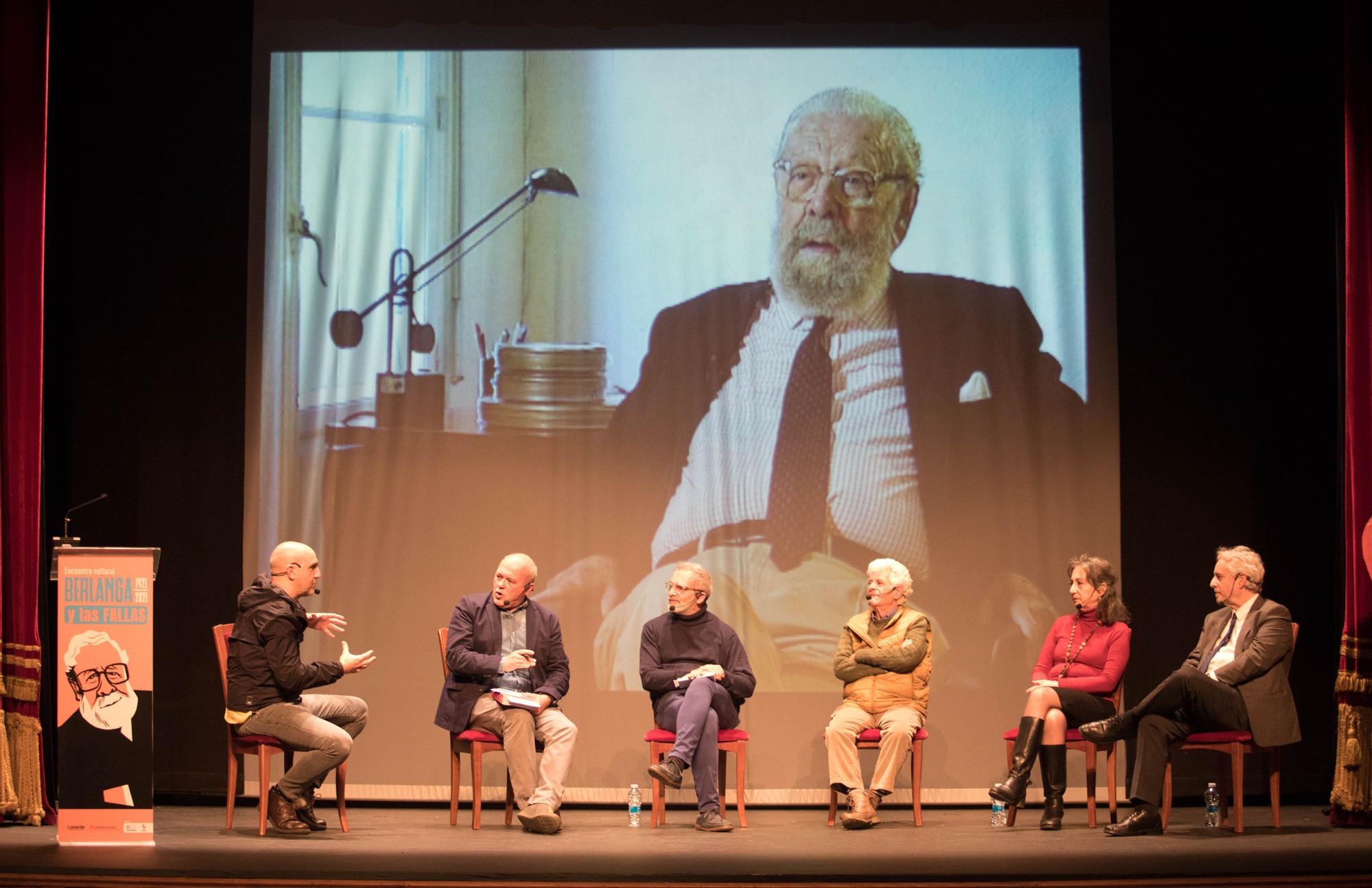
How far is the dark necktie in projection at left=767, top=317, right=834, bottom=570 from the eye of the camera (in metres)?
5.85

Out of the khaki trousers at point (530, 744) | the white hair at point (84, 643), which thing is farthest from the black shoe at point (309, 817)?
the white hair at point (84, 643)

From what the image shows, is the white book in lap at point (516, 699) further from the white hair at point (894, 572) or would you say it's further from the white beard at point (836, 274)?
the white beard at point (836, 274)

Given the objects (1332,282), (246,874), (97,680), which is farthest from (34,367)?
(1332,282)

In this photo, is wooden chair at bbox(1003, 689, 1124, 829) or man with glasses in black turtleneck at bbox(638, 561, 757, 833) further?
wooden chair at bbox(1003, 689, 1124, 829)

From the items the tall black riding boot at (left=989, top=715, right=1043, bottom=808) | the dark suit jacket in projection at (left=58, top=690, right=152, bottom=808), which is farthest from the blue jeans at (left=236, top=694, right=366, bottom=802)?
the tall black riding boot at (left=989, top=715, right=1043, bottom=808)

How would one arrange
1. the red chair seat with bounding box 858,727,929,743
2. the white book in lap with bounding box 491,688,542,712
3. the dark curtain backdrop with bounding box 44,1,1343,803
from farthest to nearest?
the dark curtain backdrop with bounding box 44,1,1343,803 → the red chair seat with bounding box 858,727,929,743 → the white book in lap with bounding box 491,688,542,712

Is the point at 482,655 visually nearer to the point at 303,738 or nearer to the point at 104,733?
the point at 303,738

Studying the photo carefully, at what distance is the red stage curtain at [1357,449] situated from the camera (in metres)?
5.10

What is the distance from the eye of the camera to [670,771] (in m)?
4.81

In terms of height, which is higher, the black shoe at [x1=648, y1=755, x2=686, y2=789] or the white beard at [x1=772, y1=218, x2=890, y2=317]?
the white beard at [x1=772, y1=218, x2=890, y2=317]

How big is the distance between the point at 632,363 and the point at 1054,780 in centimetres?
244

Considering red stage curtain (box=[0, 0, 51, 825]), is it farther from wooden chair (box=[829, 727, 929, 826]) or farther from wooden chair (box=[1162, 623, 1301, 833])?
wooden chair (box=[1162, 623, 1301, 833])

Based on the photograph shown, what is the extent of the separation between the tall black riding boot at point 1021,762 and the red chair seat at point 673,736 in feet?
3.09

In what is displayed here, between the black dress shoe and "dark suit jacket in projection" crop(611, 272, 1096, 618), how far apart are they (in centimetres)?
140
